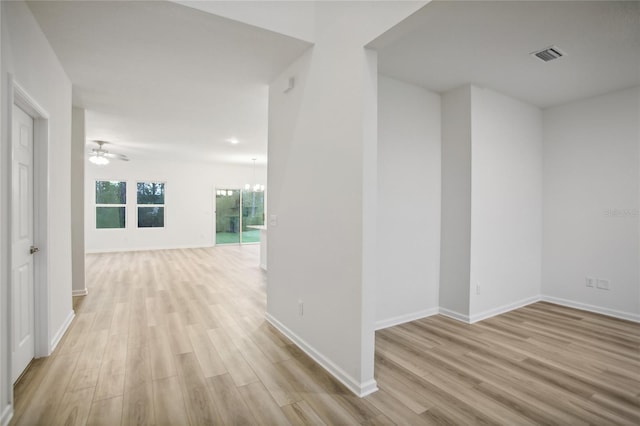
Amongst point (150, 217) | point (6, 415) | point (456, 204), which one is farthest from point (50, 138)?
point (150, 217)

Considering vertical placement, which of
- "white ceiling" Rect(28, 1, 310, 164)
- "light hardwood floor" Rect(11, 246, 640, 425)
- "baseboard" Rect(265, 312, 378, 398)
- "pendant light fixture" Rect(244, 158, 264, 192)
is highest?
"white ceiling" Rect(28, 1, 310, 164)

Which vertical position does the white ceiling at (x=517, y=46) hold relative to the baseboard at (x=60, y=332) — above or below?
above

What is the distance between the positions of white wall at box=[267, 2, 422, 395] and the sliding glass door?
740 cm

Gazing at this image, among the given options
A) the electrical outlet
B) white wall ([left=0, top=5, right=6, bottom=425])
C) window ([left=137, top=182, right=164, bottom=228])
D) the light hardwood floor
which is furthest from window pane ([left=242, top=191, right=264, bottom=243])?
the electrical outlet

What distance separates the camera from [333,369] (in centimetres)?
236

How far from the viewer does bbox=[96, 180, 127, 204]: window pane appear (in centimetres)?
870

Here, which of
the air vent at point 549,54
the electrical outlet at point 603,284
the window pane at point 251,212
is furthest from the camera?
the window pane at point 251,212

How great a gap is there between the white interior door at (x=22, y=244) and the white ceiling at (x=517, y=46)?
2645 mm

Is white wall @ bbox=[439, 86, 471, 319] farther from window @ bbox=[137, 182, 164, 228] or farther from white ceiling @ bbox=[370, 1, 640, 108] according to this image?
window @ bbox=[137, 182, 164, 228]

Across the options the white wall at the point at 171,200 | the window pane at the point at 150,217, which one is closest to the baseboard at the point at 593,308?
the white wall at the point at 171,200

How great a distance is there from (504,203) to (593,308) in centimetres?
174

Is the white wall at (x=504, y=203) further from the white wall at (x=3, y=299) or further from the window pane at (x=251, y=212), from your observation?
the window pane at (x=251, y=212)

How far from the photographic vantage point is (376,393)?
2.12 metres

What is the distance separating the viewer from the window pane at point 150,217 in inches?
362
